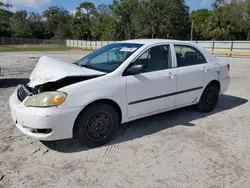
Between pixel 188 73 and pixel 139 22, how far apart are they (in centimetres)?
5358

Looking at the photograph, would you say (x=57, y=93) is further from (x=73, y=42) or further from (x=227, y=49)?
(x=73, y=42)

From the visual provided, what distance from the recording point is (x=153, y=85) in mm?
4004

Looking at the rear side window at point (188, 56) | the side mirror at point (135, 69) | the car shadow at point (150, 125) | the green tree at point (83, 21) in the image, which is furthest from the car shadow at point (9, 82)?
the green tree at point (83, 21)

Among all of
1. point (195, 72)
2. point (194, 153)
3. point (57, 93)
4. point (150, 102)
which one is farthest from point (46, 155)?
point (195, 72)

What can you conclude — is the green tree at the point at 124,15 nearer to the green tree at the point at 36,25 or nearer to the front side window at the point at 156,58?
the green tree at the point at 36,25

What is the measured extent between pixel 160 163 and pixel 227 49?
82.3ft

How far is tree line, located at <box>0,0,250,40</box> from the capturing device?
44.7 metres

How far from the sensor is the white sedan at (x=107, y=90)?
10.3 ft

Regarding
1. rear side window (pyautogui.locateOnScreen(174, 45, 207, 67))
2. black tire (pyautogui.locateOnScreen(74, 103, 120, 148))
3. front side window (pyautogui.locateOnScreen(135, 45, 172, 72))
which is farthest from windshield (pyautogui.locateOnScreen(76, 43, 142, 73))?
rear side window (pyautogui.locateOnScreen(174, 45, 207, 67))

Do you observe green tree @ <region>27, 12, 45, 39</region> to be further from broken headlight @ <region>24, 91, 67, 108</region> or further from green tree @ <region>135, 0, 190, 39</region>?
broken headlight @ <region>24, 91, 67, 108</region>

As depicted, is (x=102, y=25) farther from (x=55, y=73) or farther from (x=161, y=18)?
(x=55, y=73)

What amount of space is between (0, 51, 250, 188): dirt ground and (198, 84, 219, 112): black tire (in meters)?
0.50

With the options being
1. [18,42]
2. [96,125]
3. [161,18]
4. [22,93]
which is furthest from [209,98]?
[18,42]

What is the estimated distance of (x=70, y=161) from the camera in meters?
3.17
